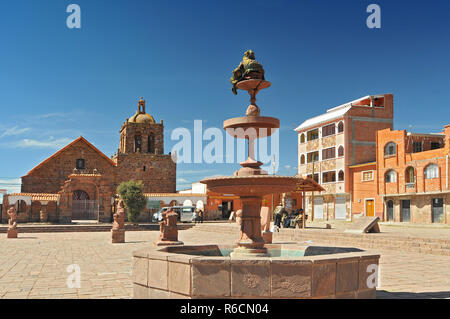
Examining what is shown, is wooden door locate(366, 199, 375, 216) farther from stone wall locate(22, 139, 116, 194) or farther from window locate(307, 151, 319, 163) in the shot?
stone wall locate(22, 139, 116, 194)

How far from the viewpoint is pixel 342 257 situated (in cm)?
573

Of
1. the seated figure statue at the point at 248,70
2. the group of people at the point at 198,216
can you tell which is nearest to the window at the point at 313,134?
the group of people at the point at 198,216

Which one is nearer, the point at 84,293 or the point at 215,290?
the point at 215,290

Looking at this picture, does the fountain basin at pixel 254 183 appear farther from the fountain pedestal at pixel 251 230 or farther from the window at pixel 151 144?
the window at pixel 151 144

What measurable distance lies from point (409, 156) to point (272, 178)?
101ft

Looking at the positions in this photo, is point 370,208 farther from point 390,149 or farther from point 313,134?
point 313,134

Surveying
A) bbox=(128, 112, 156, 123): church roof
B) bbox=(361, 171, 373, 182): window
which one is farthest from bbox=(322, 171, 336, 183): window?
bbox=(128, 112, 156, 123): church roof

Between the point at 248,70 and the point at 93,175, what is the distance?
31.5m

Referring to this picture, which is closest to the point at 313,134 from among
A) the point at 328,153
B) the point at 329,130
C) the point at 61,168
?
the point at 329,130

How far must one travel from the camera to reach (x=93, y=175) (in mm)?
37094

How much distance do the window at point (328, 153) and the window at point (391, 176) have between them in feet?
23.3
